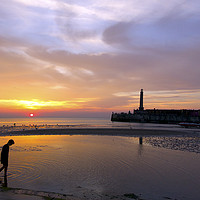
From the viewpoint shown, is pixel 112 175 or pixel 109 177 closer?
pixel 109 177

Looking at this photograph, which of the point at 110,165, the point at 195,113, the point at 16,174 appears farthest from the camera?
the point at 195,113

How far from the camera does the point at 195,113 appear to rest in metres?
121

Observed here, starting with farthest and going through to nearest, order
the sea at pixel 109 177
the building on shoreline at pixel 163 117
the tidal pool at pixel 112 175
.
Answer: the building on shoreline at pixel 163 117
the tidal pool at pixel 112 175
the sea at pixel 109 177

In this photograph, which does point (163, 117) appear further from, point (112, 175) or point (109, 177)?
point (109, 177)

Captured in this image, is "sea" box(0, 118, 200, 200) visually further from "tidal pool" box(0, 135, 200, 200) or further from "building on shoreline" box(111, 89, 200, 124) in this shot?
"building on shoreline" box(111, 89, 200, 124)

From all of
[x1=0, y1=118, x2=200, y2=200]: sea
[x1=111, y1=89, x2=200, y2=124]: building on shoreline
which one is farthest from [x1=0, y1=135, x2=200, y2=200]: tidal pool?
[x1=111, y1=89, x2=200, y2=124]: building on shoreline

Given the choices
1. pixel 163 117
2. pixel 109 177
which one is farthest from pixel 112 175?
pixel 163 117

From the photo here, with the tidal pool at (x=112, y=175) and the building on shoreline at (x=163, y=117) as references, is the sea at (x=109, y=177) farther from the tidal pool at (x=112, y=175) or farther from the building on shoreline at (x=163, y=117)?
the building on shoreline at (x=163, y=117)

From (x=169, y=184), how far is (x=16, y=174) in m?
8.27

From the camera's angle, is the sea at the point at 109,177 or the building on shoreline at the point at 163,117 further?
the building on shoreline at the point at 163,117

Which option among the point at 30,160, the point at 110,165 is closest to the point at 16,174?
the point at 30,160

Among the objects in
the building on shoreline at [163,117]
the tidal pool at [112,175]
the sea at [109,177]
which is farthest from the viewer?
the building on shoreline at [163,117]

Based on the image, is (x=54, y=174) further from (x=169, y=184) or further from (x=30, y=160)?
(x=169, y=184)

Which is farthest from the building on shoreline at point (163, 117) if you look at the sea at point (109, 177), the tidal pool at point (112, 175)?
the tidal pool at point (112, 175)
